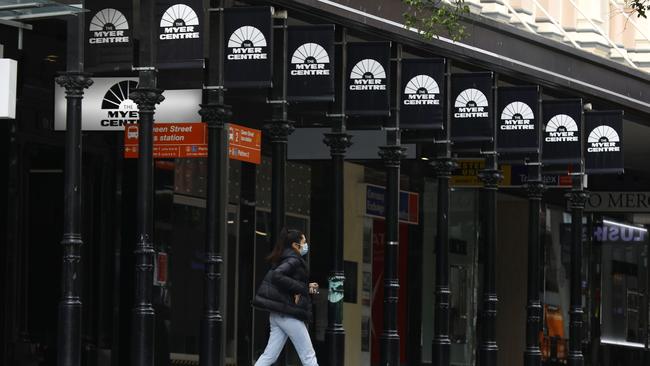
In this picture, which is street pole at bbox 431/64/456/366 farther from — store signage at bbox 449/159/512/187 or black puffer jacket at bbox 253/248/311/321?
black puffer jacket at bbox 253/248/311/321

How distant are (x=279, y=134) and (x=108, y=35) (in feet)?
9.04

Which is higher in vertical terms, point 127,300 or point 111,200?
point 111,200

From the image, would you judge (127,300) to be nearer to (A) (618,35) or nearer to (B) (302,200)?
(B) (302,200)

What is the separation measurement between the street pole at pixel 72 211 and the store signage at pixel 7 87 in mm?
1004

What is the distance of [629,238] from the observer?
117ft

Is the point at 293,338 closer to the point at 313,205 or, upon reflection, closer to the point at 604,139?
the point at 313,205

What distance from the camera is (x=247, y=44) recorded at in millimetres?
16344

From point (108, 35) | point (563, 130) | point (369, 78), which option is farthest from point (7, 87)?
point (563, 130)

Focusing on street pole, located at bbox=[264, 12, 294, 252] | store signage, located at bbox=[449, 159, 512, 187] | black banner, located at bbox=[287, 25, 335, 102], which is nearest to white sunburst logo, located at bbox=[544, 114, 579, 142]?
store signage, located at bbox=[449, 159, 512, 187]

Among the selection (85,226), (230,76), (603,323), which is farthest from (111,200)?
(603,323)

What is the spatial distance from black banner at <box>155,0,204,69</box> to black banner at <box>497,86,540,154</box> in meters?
7.96

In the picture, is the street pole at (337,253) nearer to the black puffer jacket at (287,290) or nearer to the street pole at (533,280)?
the black puffer jacket at (287,290)

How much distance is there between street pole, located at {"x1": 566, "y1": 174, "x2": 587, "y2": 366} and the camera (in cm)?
2425

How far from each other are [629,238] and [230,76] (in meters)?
21.0
